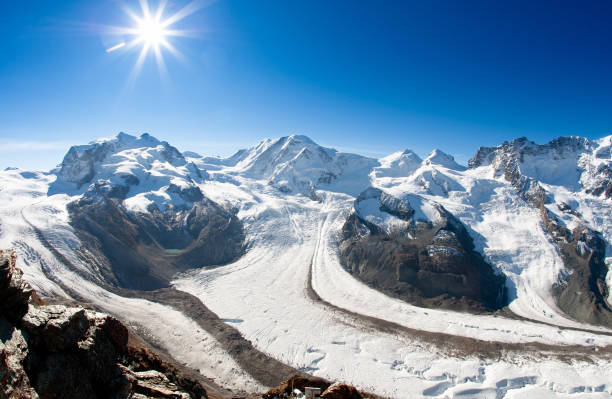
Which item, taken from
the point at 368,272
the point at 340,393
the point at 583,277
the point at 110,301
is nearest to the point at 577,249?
the point at 583,277

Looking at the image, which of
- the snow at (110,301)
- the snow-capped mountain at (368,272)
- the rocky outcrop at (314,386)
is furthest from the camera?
the snow-capped mountain at (368,272)

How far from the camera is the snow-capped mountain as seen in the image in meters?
51.7

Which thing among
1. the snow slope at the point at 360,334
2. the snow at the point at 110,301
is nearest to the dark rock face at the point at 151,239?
the snow at the point at 110,301

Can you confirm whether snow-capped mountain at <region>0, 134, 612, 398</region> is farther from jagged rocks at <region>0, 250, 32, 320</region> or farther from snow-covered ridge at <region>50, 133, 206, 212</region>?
jagged rocks at <region>0, 250, 32, 320</region>

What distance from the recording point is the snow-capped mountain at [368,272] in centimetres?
5169

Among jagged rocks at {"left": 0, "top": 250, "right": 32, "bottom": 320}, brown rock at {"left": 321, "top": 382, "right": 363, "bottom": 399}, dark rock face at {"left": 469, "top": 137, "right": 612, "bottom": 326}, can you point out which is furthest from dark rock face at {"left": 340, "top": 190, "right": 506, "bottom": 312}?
jagged rocks at {"left": 0, "top": 250, "right": 32, "bottom": 320}

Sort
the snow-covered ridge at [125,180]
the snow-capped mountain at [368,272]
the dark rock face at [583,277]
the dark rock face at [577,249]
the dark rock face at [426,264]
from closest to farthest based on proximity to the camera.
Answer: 1. the snow-capped mountain at [368,272]
2. the dark rock face at [583,277]
3. the dark rock face at [577,249]
4. the dark rock face at [426,264]
5. the snow-covered ridge at [125,180]

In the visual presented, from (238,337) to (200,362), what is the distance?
29.2 ft

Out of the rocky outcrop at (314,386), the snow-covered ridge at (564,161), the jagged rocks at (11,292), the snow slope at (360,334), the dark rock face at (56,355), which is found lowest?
the snow slope at (360,334)

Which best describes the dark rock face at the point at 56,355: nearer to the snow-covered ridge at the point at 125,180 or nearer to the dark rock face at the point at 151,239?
the dark rock face at the point at 151,239

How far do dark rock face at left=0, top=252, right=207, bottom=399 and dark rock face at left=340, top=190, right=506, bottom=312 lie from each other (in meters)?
79.4

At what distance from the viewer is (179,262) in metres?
105

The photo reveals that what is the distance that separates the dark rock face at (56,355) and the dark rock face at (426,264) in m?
79.4

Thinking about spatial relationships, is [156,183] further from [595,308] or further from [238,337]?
[595,308]
